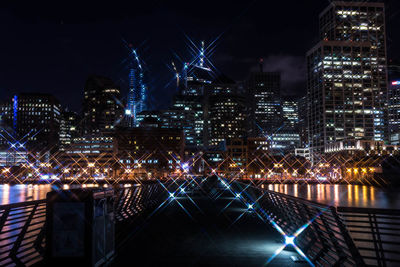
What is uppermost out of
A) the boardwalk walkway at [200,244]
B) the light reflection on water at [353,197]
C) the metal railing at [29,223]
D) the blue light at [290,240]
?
the metal railing at [29,223]

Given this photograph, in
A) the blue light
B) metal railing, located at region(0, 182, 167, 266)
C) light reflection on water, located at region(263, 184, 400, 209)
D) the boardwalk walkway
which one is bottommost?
light reflection on water, located at region(263, 184, 400, 209)

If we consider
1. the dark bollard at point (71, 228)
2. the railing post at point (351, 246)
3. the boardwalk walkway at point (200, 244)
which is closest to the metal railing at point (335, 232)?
the railing post at point (351, 246)

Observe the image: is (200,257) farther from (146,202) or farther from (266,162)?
(266,162)

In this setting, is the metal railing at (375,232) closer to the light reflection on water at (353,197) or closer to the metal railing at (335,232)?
the metal railing at (335,232)

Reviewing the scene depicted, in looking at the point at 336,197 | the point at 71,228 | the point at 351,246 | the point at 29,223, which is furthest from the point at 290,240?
the point at 336,197

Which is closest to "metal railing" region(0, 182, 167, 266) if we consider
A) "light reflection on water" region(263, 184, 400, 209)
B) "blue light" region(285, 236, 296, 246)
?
"blue light" region(285, 236, 296, 246)

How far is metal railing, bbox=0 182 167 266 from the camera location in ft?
21.6

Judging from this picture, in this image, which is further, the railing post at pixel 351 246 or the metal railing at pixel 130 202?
the metal railing at pixel 130 202

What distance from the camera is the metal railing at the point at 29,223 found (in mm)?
6590

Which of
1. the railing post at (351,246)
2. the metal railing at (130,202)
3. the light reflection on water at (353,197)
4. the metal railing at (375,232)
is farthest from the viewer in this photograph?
the light reflection on water at (353,197)

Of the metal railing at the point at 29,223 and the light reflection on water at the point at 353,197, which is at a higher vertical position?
the metal railing at the point at 29,223

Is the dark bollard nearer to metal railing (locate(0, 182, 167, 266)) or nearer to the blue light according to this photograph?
metal railing (locate(0, 182, 167, 266))

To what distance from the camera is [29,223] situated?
722 cm

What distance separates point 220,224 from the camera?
1535 centimetres
